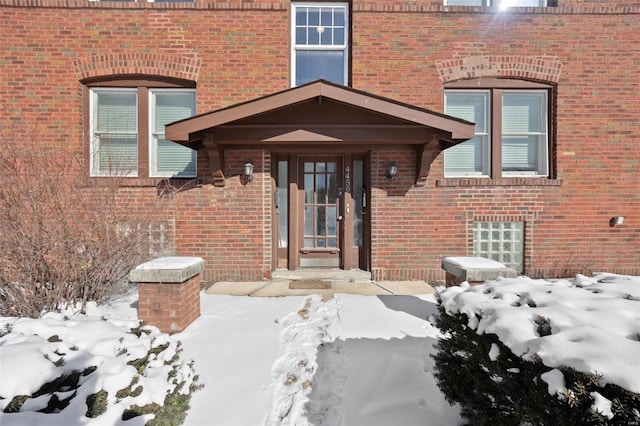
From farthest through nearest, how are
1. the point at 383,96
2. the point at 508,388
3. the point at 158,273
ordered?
the point at 383,96, the point at 158,273, the point at 508,388

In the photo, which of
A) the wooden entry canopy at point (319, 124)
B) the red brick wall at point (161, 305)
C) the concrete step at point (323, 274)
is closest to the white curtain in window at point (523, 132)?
the wooden entry canopy at point (319, 124)

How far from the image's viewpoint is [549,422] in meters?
1.11

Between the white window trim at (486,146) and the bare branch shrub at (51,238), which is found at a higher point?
the white window trim at (486,146)

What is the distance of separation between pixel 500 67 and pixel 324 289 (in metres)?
4.94

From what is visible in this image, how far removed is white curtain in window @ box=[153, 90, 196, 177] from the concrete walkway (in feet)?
7.29

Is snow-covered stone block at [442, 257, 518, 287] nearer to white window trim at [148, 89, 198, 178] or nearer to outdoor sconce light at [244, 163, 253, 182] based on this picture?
outdoor sconce light at [244, 163, 253, 182]

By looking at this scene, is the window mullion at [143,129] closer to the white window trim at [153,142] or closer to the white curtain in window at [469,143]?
the white window trim at [153,142]

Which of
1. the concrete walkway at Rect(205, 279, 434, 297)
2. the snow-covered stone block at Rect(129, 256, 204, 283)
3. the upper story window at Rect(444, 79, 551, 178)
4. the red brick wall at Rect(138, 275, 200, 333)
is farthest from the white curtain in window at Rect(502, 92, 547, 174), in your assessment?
the red brick wall at Rect(138, 275, 200, 333)

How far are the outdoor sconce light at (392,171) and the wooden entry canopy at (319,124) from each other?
0.50m

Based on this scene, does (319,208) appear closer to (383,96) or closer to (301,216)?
(301,216)

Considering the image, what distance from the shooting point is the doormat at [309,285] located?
4448 millimetres

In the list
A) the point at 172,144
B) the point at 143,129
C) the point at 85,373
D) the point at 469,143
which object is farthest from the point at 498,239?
the point at 143,129

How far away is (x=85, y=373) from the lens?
5.40 ft

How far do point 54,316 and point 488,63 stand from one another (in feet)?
22.3
